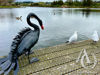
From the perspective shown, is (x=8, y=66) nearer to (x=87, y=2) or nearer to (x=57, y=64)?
(x=57, y=64)

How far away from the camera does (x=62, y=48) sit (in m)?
2.61

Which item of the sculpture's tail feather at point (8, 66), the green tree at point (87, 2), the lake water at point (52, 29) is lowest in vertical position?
the lake water at point (52, 29)

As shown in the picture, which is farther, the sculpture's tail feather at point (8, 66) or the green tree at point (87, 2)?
the green tree at point (87, 2)

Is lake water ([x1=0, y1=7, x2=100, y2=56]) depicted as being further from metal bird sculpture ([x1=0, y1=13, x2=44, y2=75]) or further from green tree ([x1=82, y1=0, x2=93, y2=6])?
green tree ([x1=82, y1=0, x2=93, y2=6])

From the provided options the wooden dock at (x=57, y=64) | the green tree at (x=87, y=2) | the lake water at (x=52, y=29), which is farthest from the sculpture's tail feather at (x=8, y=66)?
the green tree at (x=87, y=2)

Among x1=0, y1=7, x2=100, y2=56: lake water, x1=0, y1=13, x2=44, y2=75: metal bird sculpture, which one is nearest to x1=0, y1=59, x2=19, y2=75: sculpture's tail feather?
x1=0, y1=13, x2=44, y2=75: metal bird sculpture

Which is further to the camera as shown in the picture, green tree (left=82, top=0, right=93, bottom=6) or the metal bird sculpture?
green tree (left=82, top=0, right=93, bottom=6)

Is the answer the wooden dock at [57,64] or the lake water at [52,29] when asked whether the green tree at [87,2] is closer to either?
the lake water at [52,29]

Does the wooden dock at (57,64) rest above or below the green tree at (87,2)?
below

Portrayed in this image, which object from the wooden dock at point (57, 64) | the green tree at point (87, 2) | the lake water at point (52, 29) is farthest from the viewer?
the green tree at point (87, 2)

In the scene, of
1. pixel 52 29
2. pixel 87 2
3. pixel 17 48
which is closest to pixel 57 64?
pixel 17 48

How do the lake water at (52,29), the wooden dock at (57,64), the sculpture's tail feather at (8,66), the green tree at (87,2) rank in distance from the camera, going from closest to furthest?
the sculpture's tail feather at (8,66) < the wooden dock at (57,64) < the lake water at (52,29) < the green tree at (87,2)

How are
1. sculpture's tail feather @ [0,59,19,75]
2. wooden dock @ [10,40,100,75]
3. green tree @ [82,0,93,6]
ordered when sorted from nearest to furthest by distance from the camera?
sculpture's tail feather @ [0,59,19,75] < wooden dock @ [10,40,100,75] < green tree @ [82,0,93,6]

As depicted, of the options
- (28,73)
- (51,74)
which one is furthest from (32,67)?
(51,74)
